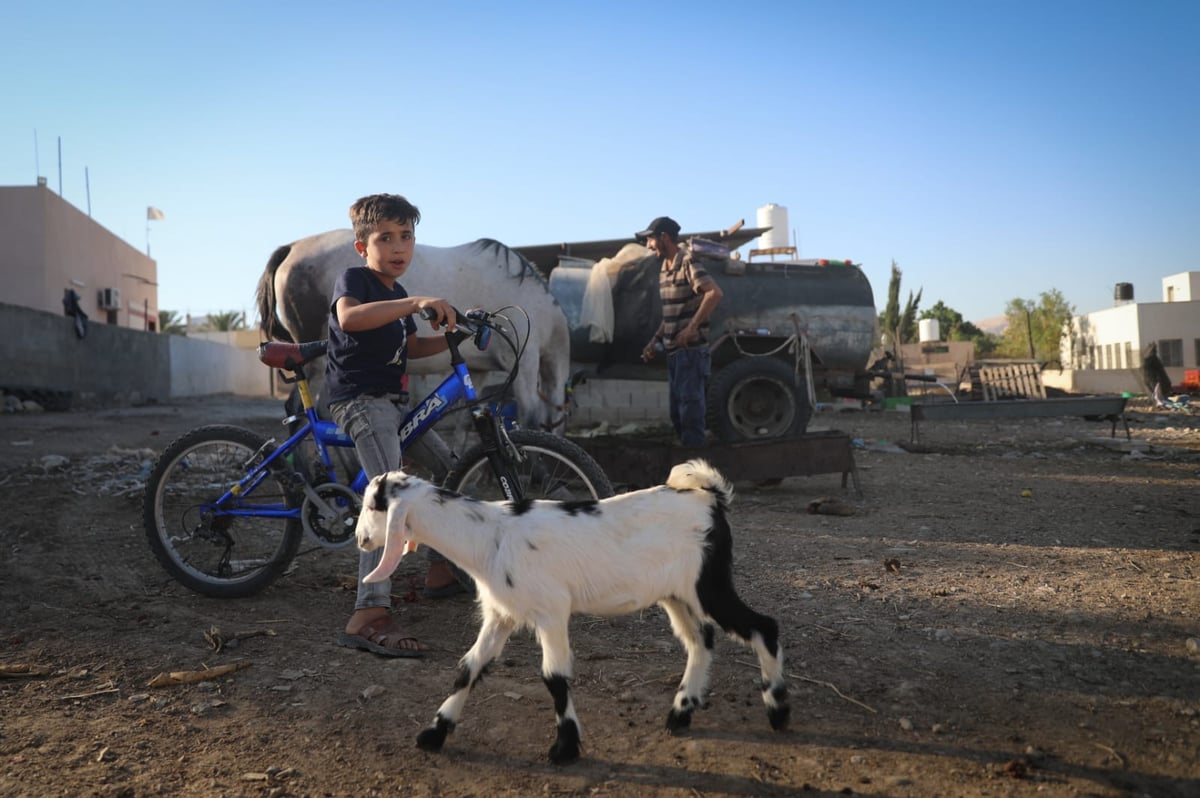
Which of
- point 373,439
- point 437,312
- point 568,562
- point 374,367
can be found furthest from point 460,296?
point 568,562

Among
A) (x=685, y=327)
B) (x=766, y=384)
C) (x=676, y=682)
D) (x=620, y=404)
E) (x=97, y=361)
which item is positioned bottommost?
(x=676, y=682)

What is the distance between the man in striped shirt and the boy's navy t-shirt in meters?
3.32

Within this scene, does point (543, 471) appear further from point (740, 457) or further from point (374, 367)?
point (740, 457)

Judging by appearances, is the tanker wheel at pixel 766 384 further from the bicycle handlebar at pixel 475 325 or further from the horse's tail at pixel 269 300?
the bicycle handlebar at pixel 475 325

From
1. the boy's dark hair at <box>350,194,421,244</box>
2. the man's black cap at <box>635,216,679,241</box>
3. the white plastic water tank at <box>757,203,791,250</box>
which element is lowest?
the boy's dark hair at <box>350,194,421,244</box>

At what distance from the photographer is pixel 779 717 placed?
2328mm

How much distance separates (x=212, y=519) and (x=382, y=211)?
177 centimetres

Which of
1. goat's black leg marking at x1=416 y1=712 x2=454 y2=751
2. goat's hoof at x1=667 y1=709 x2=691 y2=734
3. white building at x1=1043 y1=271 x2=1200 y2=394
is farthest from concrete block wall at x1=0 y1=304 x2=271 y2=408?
white building at x1=1043 y1=271 x2=1200 y2=394

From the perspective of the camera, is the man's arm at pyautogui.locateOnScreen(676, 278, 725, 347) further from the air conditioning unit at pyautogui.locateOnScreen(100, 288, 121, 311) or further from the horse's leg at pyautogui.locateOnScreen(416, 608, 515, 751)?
the air conditioning unit at pyautogui.locateOnScreen(100, 288, 121, 311)

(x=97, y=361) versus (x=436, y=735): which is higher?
(x=97, y=361)

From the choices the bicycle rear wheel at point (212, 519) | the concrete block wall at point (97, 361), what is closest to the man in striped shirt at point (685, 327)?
the bicycle rear wheel at point (212, 519)

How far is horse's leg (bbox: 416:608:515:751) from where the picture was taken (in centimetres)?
230

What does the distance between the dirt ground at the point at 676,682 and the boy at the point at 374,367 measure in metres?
0.16

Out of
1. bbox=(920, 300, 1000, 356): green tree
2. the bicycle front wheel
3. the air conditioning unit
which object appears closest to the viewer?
the bicycle front wheel
